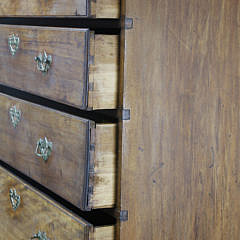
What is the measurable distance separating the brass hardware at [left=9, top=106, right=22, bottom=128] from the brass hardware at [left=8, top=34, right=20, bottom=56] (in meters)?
0.15

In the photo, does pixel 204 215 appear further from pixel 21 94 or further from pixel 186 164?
pixel 21 94

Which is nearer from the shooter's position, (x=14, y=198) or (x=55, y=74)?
(x=55, y=74)

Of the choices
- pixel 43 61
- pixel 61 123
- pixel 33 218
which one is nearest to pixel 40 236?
pixel 33 218

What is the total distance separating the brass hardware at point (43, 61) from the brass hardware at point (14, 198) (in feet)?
1.37

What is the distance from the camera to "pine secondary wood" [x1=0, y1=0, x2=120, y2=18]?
1.12 metres

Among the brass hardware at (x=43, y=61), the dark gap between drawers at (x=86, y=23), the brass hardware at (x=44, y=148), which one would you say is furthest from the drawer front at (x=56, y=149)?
the dark gap between drawers at (x=86, y=23)

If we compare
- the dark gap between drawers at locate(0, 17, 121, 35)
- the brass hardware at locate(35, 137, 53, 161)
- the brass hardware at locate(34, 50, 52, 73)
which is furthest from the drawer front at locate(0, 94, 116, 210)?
the dark gap between drawers at locate(0, 17, 121, 35)

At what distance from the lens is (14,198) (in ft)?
5.13

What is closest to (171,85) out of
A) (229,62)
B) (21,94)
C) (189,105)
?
(189,105)

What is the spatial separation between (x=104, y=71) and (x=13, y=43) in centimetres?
44

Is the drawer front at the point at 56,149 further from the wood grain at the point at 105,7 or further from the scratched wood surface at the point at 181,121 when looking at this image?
the wood grain at the point at 105,7

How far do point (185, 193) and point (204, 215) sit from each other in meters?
0.08

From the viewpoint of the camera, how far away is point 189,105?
1.22 m

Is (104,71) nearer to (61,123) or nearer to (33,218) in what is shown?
(61,123)
